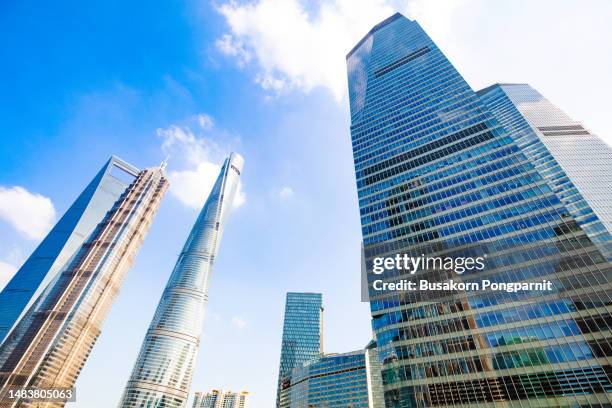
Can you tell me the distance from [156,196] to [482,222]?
583 ft

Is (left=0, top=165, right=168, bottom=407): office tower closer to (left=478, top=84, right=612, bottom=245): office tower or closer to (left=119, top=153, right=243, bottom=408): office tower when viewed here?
(left=119, top=153, right=243, bottom=408): office tower

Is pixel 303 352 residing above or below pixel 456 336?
above

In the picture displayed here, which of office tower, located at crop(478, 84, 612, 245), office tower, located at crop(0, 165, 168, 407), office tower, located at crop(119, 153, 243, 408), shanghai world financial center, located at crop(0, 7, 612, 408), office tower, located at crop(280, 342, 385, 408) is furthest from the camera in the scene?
office tower, located at crop(119, 153, 243, 408)

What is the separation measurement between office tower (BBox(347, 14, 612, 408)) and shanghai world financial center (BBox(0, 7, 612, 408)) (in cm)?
22

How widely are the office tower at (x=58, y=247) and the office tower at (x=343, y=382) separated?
127 m

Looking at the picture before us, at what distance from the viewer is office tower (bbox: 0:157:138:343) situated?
14325 cm

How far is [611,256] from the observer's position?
44750 millimetres

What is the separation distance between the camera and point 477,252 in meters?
54.0

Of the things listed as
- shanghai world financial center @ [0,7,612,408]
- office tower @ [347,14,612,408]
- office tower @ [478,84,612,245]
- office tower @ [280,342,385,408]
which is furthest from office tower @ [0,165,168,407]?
office tower @ [478,84,612,245]

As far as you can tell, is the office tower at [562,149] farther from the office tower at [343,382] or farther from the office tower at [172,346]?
the office tower at [172,346]

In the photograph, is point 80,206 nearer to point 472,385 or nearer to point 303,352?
point 303,352

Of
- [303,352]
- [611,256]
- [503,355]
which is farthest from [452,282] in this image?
[303,352]

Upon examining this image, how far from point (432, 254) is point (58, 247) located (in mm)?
178135

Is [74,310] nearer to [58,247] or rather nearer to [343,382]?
[58,247]
